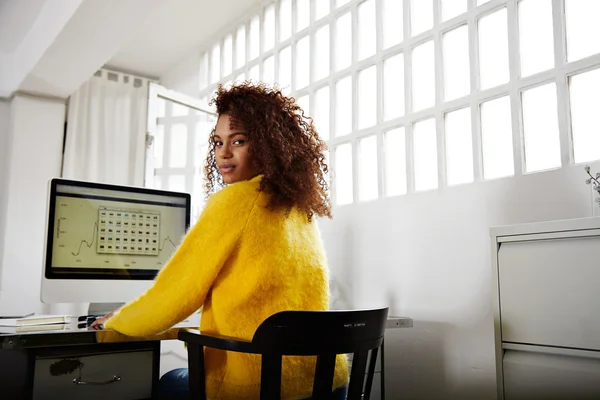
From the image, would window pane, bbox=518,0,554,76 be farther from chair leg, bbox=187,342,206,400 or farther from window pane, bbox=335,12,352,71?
chair leg, bbox=187,342,206,400

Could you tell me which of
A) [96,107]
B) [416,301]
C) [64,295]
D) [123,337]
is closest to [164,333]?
[123,337]

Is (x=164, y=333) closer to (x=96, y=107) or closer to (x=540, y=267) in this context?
(x=540, y=267)

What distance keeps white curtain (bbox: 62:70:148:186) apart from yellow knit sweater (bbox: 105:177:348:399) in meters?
2.79

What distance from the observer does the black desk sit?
1273 mm

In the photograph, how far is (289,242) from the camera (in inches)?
51.3

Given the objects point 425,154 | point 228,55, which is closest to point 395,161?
point 425,154

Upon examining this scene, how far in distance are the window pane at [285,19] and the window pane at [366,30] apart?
2.04ft

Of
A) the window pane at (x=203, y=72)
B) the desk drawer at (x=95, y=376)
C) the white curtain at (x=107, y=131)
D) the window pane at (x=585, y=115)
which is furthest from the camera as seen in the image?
the window pane at (x=203, y=72)

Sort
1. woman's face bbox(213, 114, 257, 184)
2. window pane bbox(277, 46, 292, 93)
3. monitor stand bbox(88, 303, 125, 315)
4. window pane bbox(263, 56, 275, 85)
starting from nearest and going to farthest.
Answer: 1. woman's face bbox(213, 114, 257, 184)
2. monitor stand bbox(88, 303, 125, 315)
3. window pane bbox(277, 46, 292, 93)
4. window pane bbox(263, 56, 275, 85)

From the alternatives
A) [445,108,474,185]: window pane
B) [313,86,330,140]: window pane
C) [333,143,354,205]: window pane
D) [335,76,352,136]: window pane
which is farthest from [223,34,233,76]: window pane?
[445,108,474,185]: window pane

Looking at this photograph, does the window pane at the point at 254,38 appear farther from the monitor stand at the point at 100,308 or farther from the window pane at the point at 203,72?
the monitor stand at the point at 100,308

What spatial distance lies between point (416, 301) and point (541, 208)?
0.64m

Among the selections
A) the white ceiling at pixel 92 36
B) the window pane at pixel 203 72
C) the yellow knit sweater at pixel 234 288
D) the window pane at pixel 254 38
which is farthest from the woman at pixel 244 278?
the window pane at pixel 203 72

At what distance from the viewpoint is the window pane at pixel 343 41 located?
2.76m
